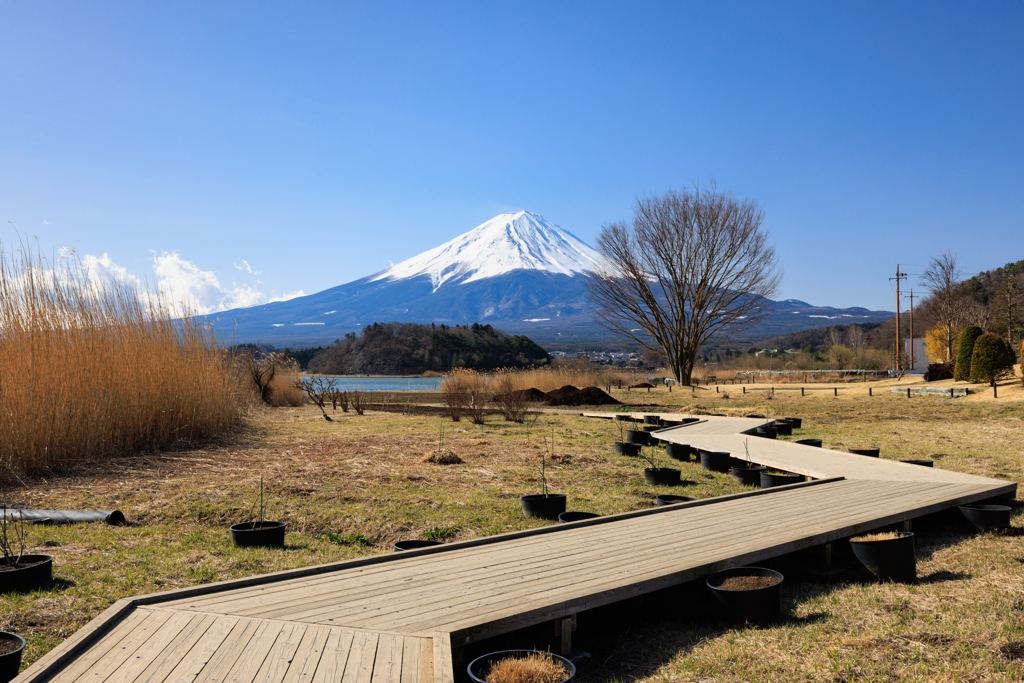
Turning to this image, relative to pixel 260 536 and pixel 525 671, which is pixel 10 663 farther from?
pixel 260 536

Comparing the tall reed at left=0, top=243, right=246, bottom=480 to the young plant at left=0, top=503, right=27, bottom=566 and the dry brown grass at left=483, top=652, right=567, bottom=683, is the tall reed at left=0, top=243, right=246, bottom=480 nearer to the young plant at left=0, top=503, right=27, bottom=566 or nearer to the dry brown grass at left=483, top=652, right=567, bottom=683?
the young plant at left=0, top=503, right=27, bottom=566

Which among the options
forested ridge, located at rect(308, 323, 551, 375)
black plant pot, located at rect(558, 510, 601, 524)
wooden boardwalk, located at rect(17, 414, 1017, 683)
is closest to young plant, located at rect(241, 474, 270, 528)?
wooden boardwalk, located at rect(17, 414, 1017, 683)

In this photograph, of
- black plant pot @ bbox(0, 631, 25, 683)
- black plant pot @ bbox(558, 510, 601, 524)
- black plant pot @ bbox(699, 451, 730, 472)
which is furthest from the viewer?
black plant pot @ bbox(699, 451, 730, 472)

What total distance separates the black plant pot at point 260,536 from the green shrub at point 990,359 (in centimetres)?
2245

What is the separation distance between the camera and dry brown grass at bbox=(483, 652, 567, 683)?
307 cm

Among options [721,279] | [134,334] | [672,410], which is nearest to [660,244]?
[721,279]

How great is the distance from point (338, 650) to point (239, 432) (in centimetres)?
979

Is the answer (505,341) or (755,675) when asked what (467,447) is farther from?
(505,341)

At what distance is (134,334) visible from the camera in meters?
10.1

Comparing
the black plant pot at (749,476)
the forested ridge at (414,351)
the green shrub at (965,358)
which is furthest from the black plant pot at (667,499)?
the forested ridge at (414,351)

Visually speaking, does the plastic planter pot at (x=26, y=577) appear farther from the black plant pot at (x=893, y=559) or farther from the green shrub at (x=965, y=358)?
the green shrub at (x=965, y=358)

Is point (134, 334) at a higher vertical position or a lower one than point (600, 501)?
higher

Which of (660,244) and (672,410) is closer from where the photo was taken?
(672,410)

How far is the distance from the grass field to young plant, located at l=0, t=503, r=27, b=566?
0.56 feet
